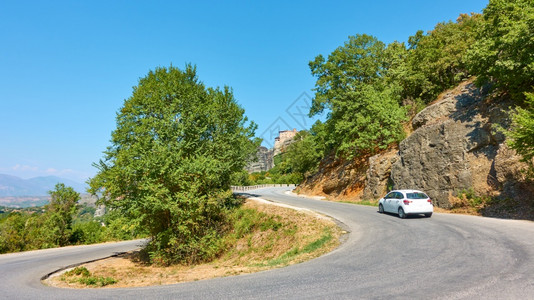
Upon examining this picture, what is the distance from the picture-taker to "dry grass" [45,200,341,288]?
38.7ft

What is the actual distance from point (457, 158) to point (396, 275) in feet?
54.1

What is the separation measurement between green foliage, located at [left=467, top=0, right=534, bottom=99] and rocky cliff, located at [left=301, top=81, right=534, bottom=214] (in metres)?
1.92

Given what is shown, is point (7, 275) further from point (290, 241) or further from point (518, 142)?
point (518, 142)

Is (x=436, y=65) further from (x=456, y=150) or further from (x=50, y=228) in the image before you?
(x=50, y=228)

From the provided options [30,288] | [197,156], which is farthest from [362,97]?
[30,288]

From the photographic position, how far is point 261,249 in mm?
16234

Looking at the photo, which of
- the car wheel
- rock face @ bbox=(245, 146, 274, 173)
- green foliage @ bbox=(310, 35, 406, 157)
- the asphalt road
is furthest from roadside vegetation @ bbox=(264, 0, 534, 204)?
rock face @ bbox=(245, 146, 274, 173)

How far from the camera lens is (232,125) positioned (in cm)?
2684

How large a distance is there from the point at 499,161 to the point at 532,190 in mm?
2490

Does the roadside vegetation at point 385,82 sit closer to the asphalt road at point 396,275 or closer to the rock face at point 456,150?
the rock face at point 456,150

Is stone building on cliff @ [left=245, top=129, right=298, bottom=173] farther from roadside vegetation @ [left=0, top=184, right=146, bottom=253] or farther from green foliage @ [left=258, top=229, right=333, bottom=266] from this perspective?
green foliage @ [left=258, top=229, right=333, bottom=266]

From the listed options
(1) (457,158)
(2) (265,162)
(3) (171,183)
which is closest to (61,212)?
(3) (171,183)

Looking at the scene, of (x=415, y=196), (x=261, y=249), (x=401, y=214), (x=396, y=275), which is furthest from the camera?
(x=261, y=249)

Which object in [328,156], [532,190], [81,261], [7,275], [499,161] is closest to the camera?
[7,275]
